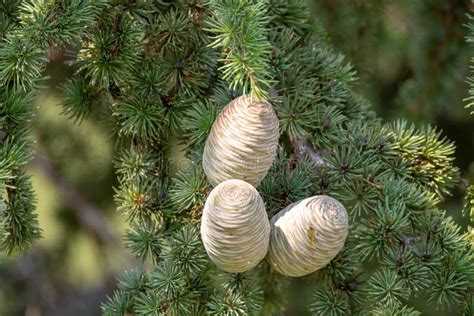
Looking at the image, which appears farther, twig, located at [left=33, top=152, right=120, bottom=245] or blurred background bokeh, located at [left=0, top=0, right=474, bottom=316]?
twig, located at [left=33, top=152, right=120, bottom=245]

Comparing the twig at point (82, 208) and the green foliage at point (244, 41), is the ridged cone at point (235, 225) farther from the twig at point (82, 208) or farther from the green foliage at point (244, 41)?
the twig at point (82, 208)

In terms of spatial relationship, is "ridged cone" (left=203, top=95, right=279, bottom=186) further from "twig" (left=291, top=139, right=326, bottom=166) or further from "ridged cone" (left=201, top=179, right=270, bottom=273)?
"twig" (left=291, top=139, right=326, bottom=166)

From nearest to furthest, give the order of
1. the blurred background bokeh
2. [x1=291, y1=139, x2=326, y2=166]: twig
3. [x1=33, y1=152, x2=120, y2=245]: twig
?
[x1=291, y1=139, x2=326, y2=166]: twig
the blurred background bokeh
[x1=33, y1=152, x2=120, y2=245]: twig

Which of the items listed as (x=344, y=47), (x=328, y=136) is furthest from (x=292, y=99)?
(x=344, y=47)

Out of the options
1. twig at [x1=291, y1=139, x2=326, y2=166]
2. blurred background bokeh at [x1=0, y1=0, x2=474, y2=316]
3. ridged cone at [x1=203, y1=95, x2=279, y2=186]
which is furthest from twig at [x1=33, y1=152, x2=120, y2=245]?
ridged cone at [x1=203, y1=95, x2=279, y2=186]

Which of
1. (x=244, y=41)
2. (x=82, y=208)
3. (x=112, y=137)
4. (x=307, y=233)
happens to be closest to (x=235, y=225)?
(x=307, y=233)

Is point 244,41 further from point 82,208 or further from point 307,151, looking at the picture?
point 82,208

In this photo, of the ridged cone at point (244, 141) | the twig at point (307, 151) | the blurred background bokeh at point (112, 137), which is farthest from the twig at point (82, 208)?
the ridged cone at point (244, 141)
